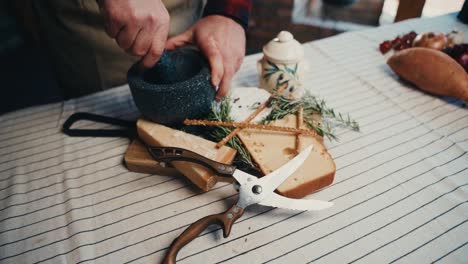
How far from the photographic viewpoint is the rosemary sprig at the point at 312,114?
651 mm

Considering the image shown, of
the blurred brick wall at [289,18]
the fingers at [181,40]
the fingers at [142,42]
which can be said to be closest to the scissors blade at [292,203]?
the fingers at [142,42]

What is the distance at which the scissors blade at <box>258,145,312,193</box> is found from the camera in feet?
1.68

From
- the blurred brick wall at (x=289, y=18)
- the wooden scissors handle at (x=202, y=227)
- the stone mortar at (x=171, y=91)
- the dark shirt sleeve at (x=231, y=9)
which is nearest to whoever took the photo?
the wooden scissors handle at (x=202, y=227)

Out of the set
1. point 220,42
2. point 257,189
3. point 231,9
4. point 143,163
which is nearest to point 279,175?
point 257,189

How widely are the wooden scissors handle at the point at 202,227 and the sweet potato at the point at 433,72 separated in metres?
0.61

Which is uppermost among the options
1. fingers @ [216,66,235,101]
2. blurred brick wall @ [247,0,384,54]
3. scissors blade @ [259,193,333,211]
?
fingers @ [216,66,235,101]

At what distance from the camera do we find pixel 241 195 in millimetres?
506

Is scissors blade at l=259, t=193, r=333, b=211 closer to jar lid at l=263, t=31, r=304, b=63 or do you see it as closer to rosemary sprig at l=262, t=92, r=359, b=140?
rosemary sprig at l=262, t=92, r=359, b=140

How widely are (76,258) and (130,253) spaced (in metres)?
0.08

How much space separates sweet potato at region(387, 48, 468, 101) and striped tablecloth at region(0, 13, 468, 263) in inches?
1.7

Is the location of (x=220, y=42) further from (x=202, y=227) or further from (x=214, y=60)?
(x=202, y=227)

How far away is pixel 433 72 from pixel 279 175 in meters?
0.53

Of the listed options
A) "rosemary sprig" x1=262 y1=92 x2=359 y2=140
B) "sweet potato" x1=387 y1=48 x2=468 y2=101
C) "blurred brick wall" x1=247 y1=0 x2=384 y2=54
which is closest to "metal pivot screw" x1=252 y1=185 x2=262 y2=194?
"rosemary sprig" x1=262 y1=92 x2=359 y2=140

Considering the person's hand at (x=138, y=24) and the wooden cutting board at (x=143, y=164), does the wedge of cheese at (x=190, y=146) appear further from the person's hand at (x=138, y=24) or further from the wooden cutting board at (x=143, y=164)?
the person's hand at (x=138, y=24)
